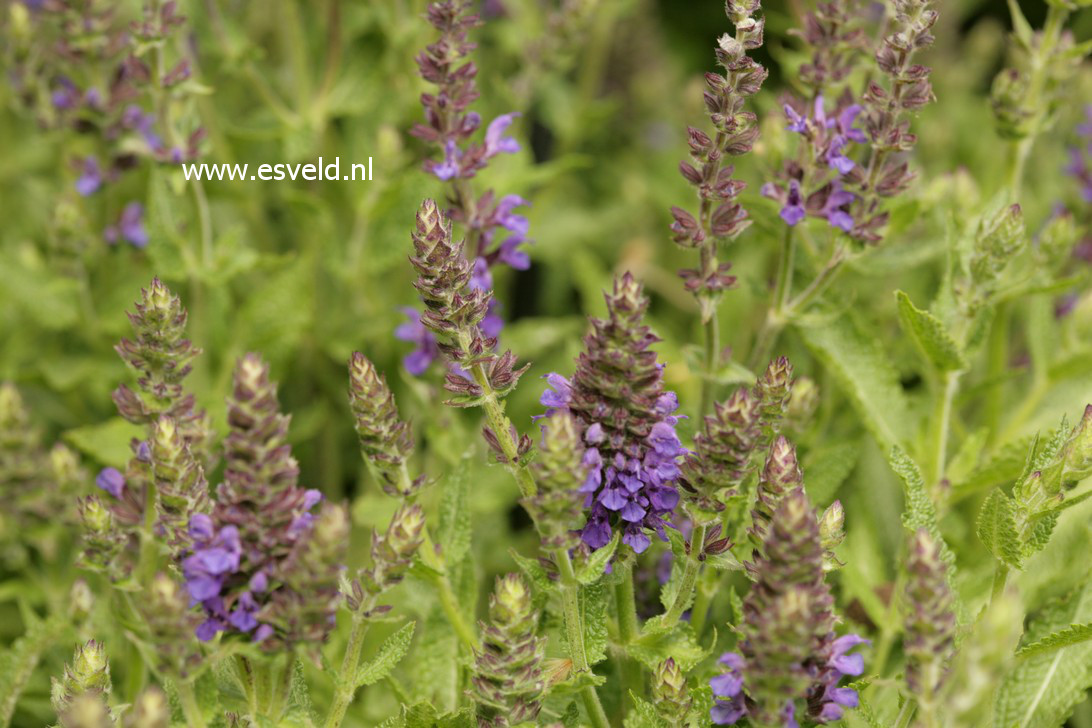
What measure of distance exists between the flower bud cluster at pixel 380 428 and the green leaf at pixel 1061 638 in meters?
1.17

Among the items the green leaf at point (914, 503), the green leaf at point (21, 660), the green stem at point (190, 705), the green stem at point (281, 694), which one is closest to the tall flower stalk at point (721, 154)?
the green leaf at point (914, 503)

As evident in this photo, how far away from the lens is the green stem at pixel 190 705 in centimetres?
173

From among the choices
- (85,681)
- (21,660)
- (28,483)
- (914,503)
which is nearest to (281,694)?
(85,681)

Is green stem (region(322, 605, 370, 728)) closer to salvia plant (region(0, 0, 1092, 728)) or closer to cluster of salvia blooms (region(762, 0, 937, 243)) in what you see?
salvia plant (region(0, 0, 1092, 728))

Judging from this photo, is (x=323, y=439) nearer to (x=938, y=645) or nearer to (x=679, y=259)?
(x=679, y=259)

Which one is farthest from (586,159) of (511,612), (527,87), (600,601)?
(511,612)

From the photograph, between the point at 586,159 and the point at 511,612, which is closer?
the point at 511,612

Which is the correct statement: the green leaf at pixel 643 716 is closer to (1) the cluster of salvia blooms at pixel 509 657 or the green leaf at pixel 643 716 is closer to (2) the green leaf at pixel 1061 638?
(1) the cluster of salvia blooms at pixel 509 657

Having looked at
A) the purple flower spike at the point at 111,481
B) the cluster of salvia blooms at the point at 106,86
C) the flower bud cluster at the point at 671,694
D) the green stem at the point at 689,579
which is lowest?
the flower bud cluster at the point at 671,694

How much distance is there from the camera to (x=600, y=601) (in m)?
2.02

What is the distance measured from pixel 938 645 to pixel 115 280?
9.31ft

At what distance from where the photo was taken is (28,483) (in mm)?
2824

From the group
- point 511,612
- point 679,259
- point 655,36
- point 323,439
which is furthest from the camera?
point 655,36

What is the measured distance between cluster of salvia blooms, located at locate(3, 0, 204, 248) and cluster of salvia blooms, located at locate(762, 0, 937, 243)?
155 cm
